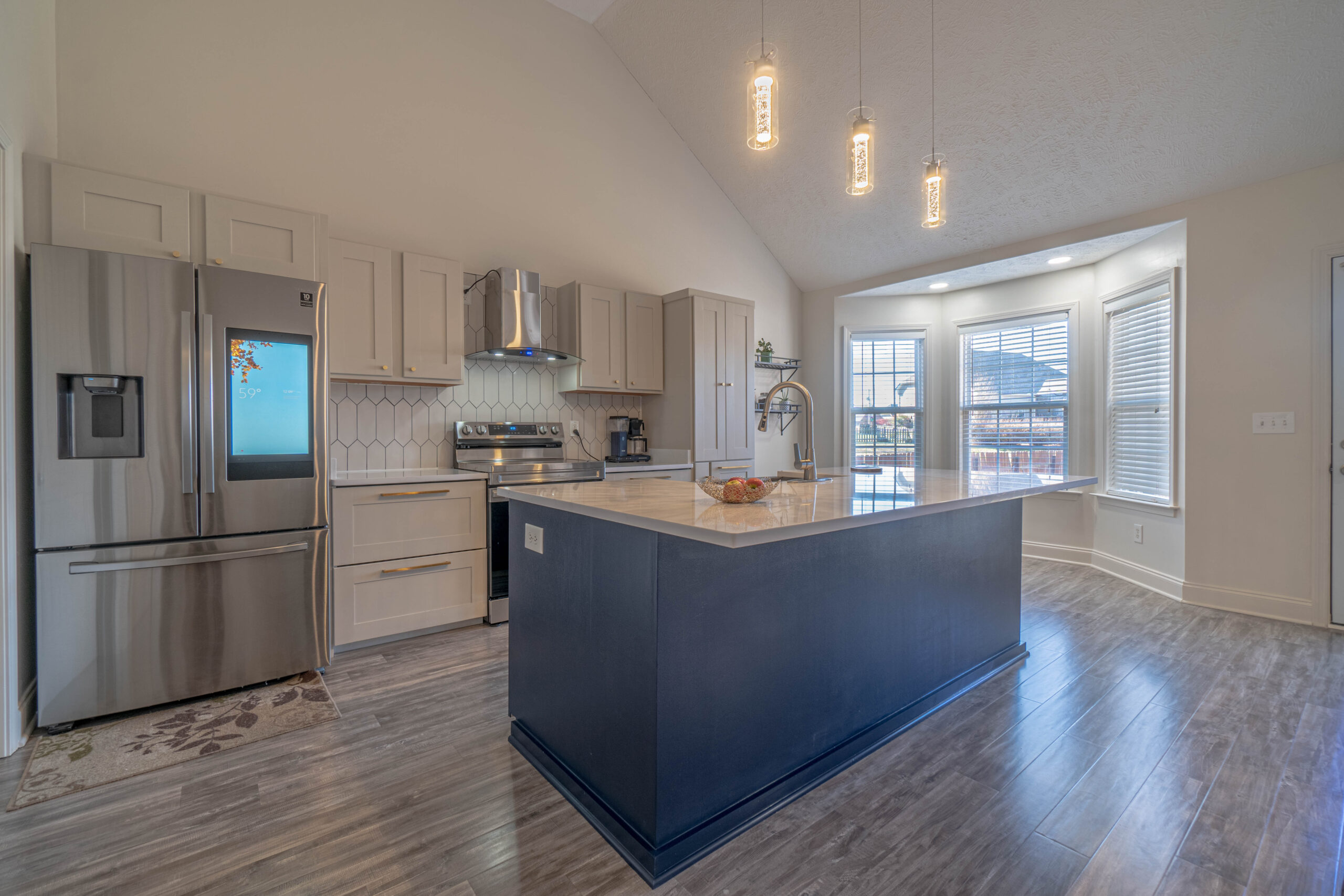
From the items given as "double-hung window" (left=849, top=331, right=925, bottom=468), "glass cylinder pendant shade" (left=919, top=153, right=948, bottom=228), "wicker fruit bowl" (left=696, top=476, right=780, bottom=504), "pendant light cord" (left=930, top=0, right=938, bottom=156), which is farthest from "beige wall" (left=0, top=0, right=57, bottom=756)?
"double-hung window" (left=849, top=331, right=925, bottom=468)

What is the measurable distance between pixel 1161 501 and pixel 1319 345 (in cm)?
123

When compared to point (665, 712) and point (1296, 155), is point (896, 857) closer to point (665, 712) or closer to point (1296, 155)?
point (665, 712)

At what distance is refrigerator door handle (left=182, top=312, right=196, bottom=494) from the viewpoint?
238cm

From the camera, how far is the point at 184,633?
7.89 ft

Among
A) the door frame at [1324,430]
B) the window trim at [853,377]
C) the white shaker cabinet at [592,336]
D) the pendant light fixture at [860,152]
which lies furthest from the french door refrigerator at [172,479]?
the door frame at [1324,430]

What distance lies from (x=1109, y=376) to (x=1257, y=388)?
114 centimetres

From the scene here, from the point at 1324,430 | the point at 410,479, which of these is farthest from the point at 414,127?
the point at 1324,430

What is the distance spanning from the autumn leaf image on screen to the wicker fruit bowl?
205 centimetres

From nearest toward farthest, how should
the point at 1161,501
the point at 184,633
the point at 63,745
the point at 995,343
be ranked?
the point at 63,745, the point at 184,633, the point at 1161,501, the point at 995,343

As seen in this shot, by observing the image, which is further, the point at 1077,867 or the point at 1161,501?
the point at 1161,501

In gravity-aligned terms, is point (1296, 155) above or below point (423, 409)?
above

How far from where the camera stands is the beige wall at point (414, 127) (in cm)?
293

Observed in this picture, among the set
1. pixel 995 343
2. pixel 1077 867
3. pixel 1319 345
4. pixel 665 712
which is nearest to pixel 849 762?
pixel 1077 867

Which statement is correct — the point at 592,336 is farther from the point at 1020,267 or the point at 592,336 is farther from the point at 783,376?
the point at 1020,267
